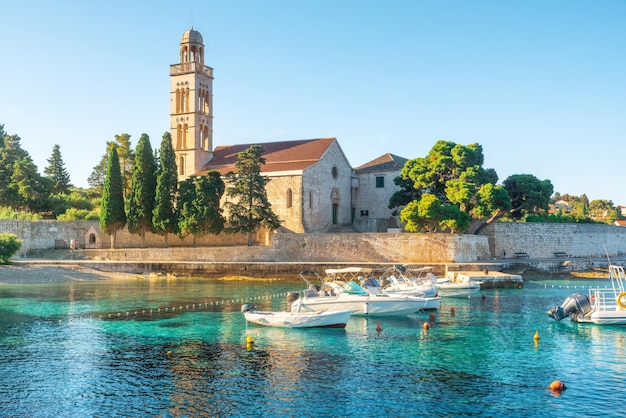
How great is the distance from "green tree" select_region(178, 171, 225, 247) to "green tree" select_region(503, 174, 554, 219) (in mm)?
23753

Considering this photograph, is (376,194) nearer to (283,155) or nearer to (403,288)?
(283,155)

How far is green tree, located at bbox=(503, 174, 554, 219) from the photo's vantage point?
4694cm

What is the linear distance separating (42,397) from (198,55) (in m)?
46.4

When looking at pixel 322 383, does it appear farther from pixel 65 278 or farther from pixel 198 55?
pixel 198 55

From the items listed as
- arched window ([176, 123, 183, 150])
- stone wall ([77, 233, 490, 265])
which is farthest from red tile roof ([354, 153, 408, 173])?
arched window ([176, 123, 183, 150])

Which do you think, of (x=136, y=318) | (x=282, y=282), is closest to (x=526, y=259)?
(x=282, y=282)

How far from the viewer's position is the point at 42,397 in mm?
13062

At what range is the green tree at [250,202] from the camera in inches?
1751

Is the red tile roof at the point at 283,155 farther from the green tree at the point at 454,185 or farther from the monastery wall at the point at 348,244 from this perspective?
the green tree at the point at 454,185

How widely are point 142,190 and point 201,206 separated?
5.65 meters

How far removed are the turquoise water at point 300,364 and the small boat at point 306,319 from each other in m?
0.31

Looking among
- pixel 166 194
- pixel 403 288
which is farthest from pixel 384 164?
pixel 403 288

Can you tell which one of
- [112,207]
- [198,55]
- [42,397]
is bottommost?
[42,397]

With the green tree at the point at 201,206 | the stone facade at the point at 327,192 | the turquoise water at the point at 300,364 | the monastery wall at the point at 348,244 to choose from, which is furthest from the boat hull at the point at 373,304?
the stone facade at the point at 327,192
